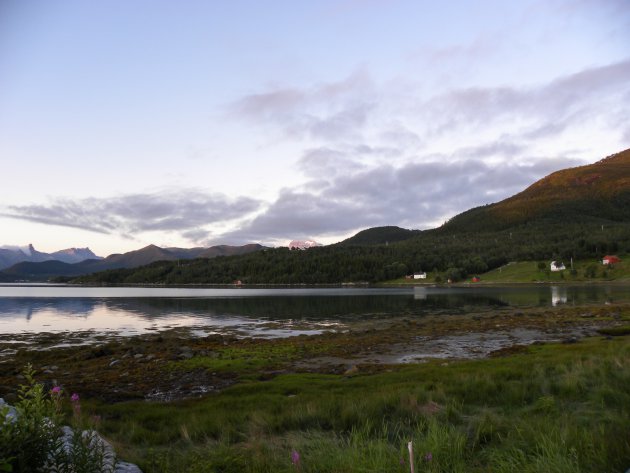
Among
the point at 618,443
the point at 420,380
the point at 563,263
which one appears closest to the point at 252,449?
the point at 618,443

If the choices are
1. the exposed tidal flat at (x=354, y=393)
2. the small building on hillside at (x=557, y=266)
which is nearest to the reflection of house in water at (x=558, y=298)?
the exposed tidal flat at (x=354, y=393)

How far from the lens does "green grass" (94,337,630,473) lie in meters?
6.96

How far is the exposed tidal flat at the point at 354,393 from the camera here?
302 inches

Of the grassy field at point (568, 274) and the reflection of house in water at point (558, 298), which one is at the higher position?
the grassy field at point (568, 274)

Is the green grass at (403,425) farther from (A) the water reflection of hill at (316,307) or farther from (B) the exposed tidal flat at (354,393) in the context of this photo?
(A) the water reflection of hill at (316,307)

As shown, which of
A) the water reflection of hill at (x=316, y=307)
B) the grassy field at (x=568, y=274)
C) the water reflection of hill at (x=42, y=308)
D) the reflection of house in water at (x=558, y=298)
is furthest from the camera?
the grassy field at (x=568, y=274)

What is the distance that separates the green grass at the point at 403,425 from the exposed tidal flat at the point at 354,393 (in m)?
0.05

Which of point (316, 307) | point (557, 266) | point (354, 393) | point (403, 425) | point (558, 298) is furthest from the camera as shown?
point (557, 266)

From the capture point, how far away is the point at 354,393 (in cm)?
1778

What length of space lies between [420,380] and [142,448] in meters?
12.7

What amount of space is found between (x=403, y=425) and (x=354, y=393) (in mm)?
7353

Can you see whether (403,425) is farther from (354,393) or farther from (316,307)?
(316,307)

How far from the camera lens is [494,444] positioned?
849cm

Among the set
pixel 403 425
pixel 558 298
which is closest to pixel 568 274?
pixel 558 298
